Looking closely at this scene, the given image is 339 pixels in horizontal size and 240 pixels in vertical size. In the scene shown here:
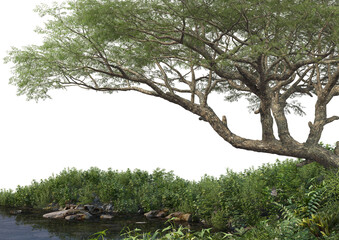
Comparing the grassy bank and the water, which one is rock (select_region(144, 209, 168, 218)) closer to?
the water

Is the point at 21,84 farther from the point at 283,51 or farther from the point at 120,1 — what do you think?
the point at 283,51

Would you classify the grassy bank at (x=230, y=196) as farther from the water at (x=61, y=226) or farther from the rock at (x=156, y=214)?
the water at (x=61, y=226)

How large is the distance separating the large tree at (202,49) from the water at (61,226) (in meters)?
3.48

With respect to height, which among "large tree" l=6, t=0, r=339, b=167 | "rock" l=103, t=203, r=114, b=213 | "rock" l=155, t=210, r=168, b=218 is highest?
"large tree" l=6, t=0, r=339, b=167

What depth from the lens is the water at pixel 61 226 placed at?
8125 mm

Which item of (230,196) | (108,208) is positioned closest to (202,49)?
(230,196)

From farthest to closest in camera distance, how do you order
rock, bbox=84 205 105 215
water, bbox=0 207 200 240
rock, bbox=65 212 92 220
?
1. rock, bbox=84 205 105 215
2. rock, bbox=65 212 92 220
3. water, bbox=0 207 200 240

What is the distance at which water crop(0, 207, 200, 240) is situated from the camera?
26.7 ft

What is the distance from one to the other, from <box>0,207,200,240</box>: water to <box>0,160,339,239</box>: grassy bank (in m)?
0.87

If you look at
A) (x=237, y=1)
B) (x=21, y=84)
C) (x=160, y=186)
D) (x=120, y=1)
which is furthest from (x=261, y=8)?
(x=21, y=84)

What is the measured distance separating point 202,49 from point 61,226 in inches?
230

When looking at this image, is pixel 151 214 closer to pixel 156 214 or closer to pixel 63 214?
pixel 156 214

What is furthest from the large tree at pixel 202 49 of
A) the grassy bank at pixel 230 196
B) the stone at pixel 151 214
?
the stone at pixel 151 214

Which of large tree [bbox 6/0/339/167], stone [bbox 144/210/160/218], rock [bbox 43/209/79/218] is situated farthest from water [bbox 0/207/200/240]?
large tree [bbox 6/0/339/167]
